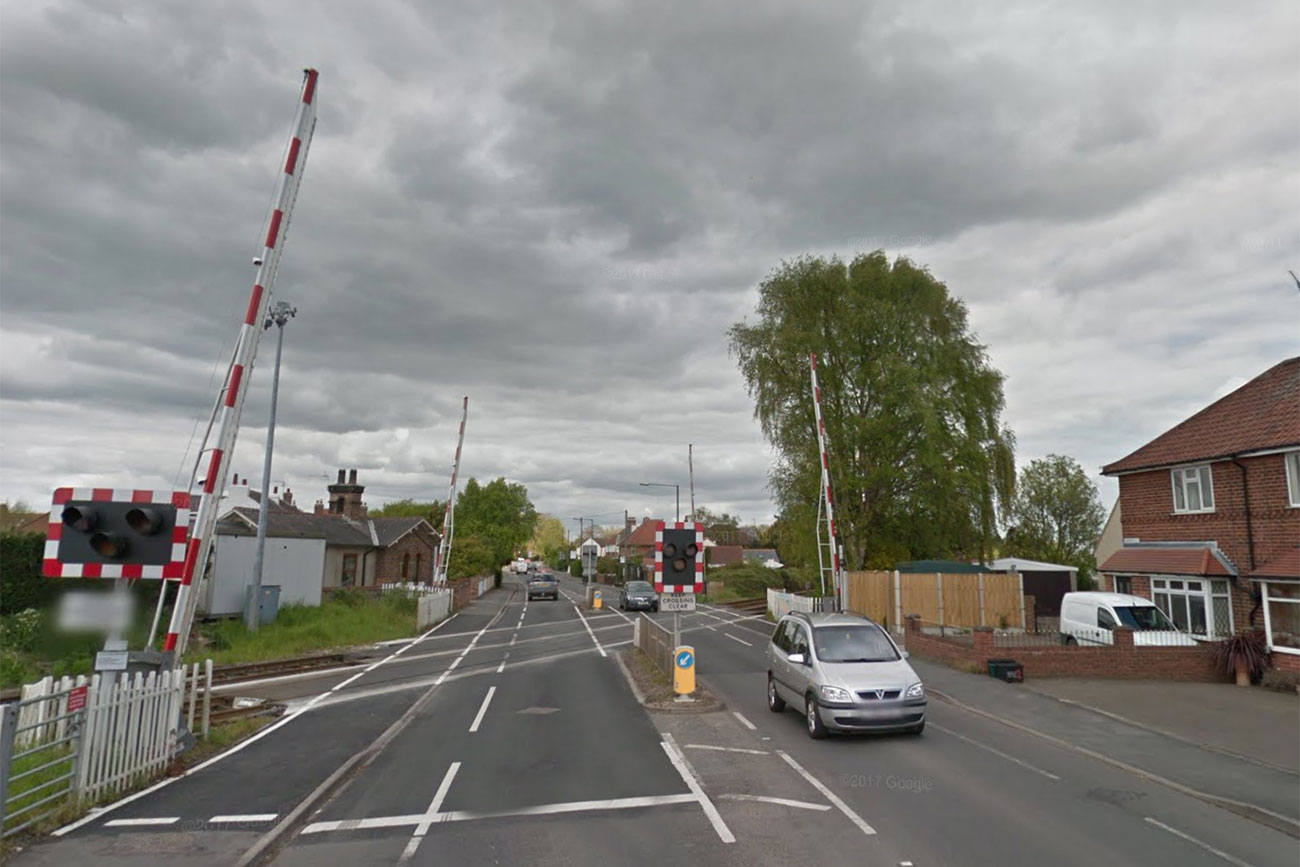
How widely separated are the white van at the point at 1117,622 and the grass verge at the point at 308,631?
22614 mm

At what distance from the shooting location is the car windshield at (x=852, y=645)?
12.2 metres

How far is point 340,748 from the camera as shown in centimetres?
1183

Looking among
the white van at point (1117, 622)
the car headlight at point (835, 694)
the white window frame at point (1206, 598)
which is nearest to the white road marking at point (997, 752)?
the car headlight at point (835, 694)

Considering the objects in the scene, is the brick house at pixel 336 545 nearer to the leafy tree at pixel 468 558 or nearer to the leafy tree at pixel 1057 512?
the leafy tree at pixel 468 558

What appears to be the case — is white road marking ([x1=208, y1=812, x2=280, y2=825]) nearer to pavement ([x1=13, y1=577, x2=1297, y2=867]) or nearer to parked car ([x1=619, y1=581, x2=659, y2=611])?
pavement ([x1=13, y1=577, x2=1297, y2=867])

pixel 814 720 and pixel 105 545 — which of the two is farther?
pixel 814 720

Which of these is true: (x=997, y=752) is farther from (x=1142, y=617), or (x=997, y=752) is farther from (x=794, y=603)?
(x=794, y=603)

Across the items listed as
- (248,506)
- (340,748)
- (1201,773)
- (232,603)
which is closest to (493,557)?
(248,506)

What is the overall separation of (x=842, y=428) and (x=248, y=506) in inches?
Result: 1287

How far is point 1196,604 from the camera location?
69.3 ft

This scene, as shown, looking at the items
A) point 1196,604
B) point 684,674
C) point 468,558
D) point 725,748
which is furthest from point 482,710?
point 468,558

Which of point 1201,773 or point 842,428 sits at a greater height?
point 842,428

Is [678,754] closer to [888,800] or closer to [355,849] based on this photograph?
[888,800]

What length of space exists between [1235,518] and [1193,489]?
1.86 meters
